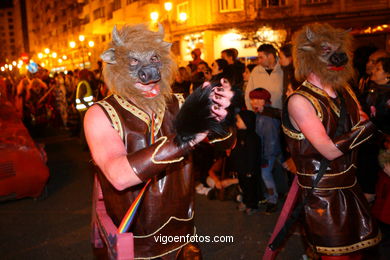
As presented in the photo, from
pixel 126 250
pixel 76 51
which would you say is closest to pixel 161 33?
pixel 126 250

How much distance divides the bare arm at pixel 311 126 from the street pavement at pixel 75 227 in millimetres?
1877

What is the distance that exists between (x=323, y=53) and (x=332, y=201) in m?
1.11

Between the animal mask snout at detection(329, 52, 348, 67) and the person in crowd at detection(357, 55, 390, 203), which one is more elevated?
the animal mask snout at detection(329, 52, 348, 67)

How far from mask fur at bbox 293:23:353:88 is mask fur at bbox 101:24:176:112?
1.22 m

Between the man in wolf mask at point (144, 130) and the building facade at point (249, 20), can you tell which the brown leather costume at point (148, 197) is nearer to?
the man in wolf mask at point (144, 130)

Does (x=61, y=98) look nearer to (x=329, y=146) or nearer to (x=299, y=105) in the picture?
(x=299, y=105)

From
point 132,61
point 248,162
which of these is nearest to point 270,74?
point 248,162

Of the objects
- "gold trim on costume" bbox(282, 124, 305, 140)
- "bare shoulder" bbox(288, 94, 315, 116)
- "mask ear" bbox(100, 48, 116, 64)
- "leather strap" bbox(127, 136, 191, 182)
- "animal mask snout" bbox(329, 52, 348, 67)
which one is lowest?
"gold trim on costume" bbox(282, 124, 305, 140)

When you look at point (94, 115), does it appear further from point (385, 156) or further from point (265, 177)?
point (265, 177)

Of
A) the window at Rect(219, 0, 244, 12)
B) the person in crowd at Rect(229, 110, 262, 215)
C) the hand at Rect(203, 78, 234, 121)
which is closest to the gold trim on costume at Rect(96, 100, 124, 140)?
the hand at Rect(203, 78, 234, 121)

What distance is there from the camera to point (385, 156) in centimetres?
394

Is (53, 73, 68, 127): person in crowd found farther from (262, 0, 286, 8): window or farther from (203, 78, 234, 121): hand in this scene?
(203, 78, 234, 121): hand

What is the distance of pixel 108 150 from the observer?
200cm

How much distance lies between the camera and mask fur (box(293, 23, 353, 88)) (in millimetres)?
2992
